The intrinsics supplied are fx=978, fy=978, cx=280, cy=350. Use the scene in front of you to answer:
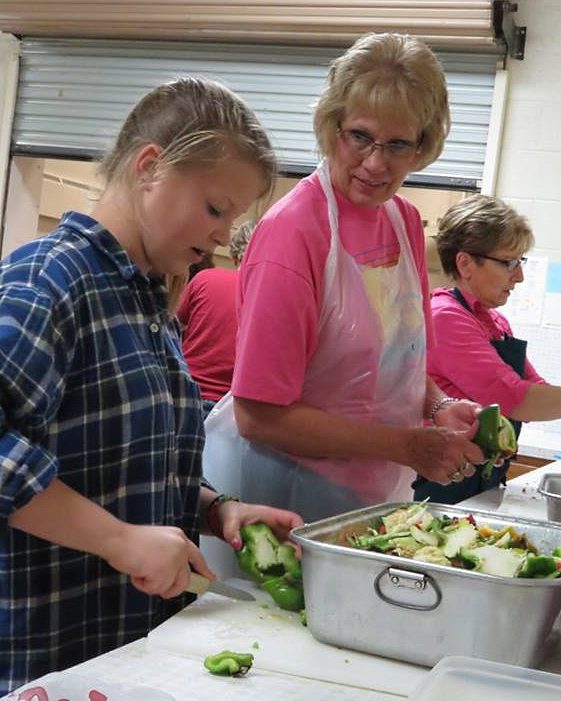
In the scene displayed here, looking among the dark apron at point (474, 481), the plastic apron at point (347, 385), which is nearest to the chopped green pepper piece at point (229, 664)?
the plastic apron at point (347, 385)

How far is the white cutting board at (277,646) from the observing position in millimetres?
1011

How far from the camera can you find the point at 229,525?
1279 mm

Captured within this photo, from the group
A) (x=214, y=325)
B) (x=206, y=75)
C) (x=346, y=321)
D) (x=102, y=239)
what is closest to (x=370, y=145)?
(x=346, y=321)

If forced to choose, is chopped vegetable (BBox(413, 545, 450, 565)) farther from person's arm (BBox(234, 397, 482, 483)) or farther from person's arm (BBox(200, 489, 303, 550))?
person's arm (BBox(234, 397, 482, 483))

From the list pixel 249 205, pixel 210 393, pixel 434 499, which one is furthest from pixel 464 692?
pixel 210 393

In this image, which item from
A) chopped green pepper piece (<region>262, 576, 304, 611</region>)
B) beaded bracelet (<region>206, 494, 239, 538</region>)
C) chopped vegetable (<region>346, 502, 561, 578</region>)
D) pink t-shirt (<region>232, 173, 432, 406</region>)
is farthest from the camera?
pink t-shirt (<region>232, 173, 432, 406</region>)

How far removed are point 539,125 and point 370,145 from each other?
2.11 metres

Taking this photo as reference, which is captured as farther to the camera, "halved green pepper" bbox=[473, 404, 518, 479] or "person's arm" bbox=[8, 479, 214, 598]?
"halved green pepper" bbox=[473, 404, 518, 479]

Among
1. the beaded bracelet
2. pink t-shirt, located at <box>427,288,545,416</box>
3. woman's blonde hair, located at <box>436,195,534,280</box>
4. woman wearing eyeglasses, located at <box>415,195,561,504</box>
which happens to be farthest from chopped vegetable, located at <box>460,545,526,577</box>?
woman's blonde hair, located at <box>436,195,534,280</box>

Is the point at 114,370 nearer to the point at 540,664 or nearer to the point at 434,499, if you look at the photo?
the point at 540,664

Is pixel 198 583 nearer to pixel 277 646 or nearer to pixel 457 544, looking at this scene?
pixel 277 646

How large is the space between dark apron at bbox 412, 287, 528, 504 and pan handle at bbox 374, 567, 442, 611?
101cm

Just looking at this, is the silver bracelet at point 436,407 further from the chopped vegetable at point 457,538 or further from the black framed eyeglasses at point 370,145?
the chopped vegetable at point 457,538

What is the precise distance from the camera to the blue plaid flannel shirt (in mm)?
1002
